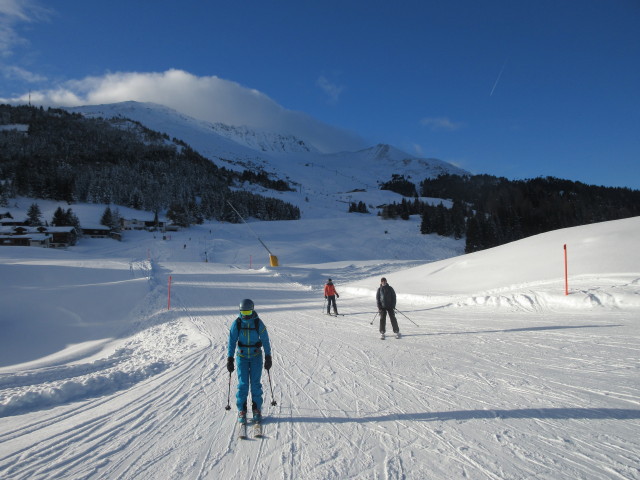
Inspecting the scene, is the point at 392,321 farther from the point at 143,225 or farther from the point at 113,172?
the point at 113,172

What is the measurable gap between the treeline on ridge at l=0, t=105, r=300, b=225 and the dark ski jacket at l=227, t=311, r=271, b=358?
80.8 meters

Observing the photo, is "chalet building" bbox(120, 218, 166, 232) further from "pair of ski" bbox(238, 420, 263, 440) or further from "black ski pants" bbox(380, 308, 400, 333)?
"pair of ski" bbox(238, 420, 263, 440)

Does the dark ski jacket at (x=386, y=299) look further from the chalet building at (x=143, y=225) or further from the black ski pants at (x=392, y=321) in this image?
the chalet building at (x=143, y=225)

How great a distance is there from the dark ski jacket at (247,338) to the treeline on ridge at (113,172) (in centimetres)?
8080

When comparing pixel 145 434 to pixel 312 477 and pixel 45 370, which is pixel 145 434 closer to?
pixel 312 477

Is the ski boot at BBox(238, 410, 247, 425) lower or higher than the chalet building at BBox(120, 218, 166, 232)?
lower

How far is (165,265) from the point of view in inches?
1364

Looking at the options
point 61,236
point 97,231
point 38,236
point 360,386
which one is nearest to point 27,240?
point 38,236

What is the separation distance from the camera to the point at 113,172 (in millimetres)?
115375

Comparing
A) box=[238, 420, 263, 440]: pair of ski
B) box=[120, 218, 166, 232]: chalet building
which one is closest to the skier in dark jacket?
box=[238, 420, 263, 440]: pair of ski

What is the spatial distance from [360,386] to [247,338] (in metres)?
2.36

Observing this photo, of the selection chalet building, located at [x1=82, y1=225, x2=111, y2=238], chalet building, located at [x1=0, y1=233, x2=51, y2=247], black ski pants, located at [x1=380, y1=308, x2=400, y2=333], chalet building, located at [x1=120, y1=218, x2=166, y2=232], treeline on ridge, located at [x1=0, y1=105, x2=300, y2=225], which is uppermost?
treeline on ridge, located at [x1=0, y1=105, x2=300, y2=225]

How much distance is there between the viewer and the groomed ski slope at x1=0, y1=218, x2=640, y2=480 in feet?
11.6

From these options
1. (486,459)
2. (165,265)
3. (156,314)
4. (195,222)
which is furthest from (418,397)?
(195,222)
